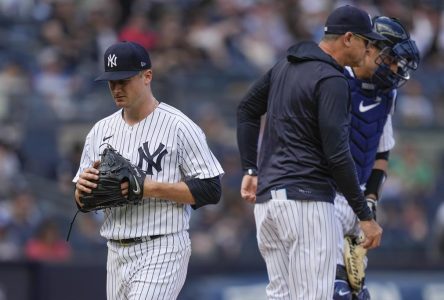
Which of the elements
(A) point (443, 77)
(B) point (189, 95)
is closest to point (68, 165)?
(B) point (189, 95)

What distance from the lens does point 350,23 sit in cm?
657

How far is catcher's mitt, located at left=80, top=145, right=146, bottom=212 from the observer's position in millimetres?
6098

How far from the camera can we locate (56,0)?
15875 millimetres

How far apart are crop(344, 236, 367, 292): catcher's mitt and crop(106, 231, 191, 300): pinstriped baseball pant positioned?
1.27 metres

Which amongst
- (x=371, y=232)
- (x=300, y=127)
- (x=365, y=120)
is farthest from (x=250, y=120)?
(x=371, y=232)

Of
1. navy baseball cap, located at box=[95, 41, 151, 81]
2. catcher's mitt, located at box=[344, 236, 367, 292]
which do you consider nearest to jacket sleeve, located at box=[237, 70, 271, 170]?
catcher's mitt, located at box=[344, 236, 367, 292]

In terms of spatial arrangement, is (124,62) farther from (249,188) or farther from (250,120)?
(249,188)

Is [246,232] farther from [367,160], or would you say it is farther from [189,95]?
[367,160]

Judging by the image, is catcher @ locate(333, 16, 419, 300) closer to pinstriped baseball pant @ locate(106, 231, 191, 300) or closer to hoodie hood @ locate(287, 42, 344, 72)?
hoodie hood @ locate(287, 42, 344, 72)

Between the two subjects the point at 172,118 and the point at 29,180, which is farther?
the point at 29,180

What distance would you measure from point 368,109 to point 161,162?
1.63 m

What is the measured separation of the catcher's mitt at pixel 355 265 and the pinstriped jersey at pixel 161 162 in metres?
1.29

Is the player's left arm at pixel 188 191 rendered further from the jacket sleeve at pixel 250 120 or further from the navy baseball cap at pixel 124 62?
the jacket sleeve at pixel 250 120

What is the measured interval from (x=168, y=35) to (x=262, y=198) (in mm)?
9114
